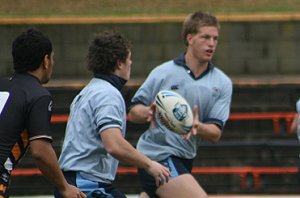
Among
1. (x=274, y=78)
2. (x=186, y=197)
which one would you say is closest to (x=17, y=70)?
(x=186, y=197)

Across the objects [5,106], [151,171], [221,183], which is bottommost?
[221,183]

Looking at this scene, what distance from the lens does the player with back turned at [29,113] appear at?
5.88 meters

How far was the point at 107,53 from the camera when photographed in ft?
21.5

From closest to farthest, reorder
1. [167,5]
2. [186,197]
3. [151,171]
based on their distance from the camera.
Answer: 1. [151,171]
2. [186,197]
3. [167,5]

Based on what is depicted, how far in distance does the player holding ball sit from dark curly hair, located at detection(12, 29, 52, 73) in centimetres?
159

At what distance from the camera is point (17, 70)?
6070 millimetres

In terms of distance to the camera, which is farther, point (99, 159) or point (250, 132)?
point (250, 132)

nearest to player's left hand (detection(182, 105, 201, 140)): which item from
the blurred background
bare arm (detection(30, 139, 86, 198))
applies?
bare arm (detection(30, 139, 86, 198))

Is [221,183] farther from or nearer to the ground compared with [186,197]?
nearer to the ground

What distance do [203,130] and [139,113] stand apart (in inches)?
18.4

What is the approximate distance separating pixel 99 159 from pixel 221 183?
20.0ft

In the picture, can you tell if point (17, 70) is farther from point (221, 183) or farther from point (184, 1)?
point (184, 1)

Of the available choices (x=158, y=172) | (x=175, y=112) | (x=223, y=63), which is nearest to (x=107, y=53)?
(x=158, y=172)

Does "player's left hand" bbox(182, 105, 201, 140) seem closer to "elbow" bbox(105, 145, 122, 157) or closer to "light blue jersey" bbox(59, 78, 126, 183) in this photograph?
"light blue jersey" bbox(59, 78, 126, 183)
